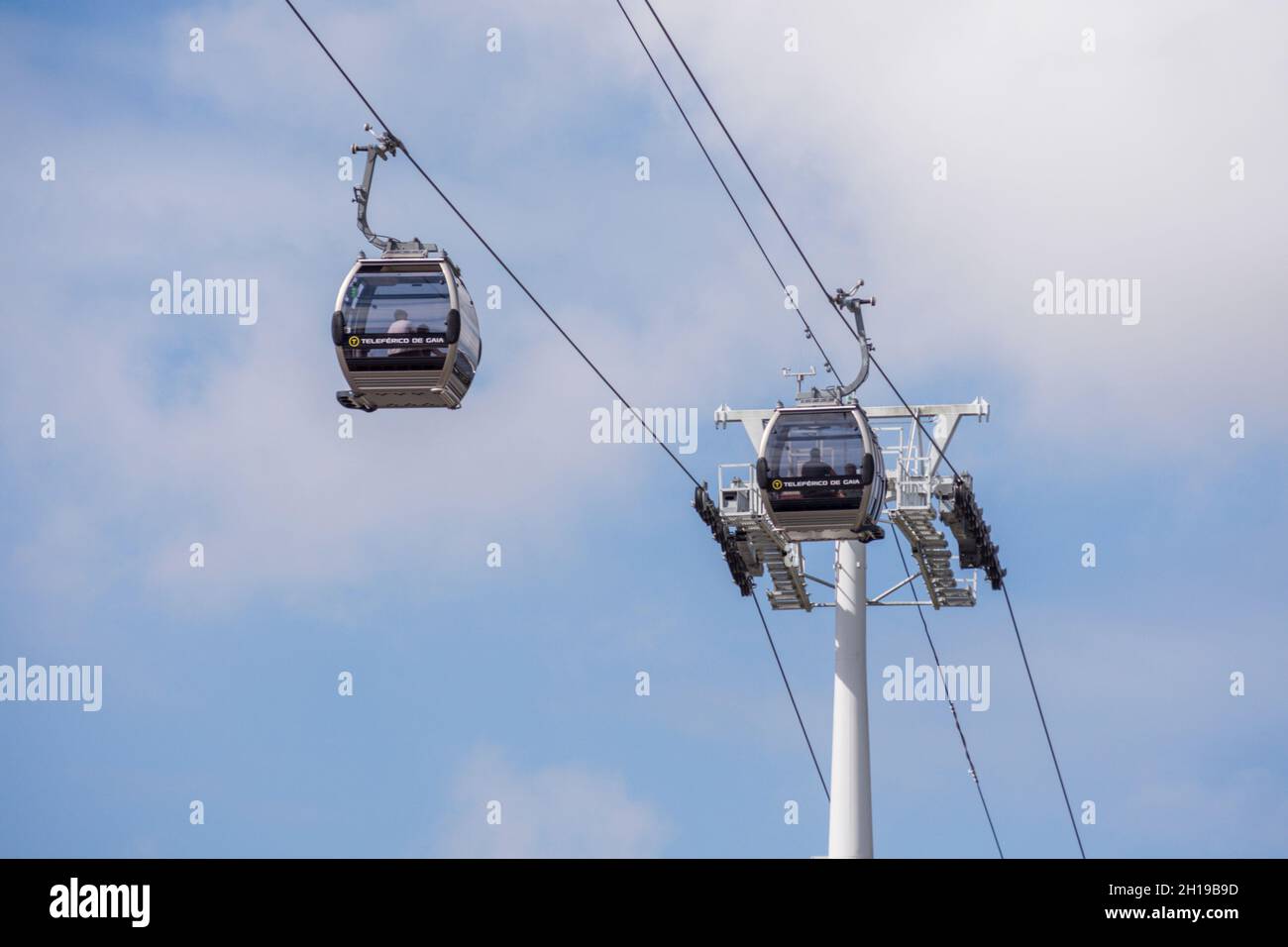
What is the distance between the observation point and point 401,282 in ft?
116

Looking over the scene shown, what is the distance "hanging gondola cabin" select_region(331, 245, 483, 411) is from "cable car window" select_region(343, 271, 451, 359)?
0.01m

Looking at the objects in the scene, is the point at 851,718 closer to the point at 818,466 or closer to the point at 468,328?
the point at 818,466

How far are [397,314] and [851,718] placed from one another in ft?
56.6

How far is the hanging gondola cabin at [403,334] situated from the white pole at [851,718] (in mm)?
15948

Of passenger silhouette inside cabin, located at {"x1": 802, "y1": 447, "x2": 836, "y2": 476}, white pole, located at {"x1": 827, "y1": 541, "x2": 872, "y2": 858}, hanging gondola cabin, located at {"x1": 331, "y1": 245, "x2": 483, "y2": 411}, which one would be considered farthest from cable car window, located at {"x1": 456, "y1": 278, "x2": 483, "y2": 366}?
white pole, located at {"x1": 827, "y1": 541, "x2": 872, "y2": 858}

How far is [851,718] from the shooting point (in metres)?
49.6

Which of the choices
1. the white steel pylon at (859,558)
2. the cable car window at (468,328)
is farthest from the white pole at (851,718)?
the cable car window at (468,328)

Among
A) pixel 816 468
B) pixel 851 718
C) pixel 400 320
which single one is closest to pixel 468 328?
pixel 400 320

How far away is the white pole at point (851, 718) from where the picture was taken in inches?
1914

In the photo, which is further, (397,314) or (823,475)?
(823,475)

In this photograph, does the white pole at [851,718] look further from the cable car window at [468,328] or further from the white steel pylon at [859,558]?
the cable car window at [468,328]
